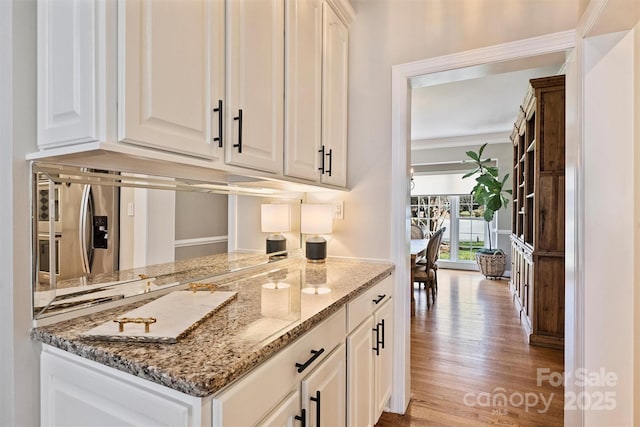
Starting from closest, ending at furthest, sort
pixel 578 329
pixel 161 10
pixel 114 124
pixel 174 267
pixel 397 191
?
pixel 114 124, pixel 161 10, pixel 174 267, pixel 578 329, pixel 397 191

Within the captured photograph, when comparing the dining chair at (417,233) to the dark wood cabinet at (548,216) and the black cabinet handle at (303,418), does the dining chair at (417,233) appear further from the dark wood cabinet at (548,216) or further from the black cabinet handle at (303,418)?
Result: the black cabinet handle at (303,418)

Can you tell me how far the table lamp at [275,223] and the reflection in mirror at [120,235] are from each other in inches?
11.9

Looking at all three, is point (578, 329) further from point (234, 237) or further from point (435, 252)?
point (435, 252)

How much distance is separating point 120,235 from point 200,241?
39 cm

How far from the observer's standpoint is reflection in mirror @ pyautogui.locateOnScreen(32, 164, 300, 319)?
40.0 inches

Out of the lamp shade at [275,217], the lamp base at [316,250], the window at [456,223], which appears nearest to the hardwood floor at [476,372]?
the lamp base at [316,250]

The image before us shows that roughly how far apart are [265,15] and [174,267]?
44.9 inches

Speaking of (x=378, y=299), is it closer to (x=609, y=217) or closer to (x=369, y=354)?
(x=369, y=354)

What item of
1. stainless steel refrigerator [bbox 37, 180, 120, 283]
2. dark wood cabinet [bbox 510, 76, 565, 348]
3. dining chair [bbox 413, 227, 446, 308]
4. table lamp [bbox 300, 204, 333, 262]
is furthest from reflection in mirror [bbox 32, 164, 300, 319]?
dining chair [bbox 413, 227, 446, 308]

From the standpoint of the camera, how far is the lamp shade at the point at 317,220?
2.13 meters

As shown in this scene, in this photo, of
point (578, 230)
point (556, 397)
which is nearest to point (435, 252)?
point (556, 397)

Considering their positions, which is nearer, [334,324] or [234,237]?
[334,324]

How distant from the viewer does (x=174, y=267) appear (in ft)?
4.67

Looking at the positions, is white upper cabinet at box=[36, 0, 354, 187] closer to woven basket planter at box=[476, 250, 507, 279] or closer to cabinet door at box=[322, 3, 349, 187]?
cabinet door at box=[322, 3, 349, 187]
